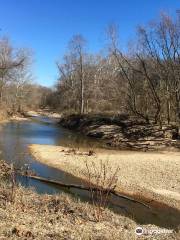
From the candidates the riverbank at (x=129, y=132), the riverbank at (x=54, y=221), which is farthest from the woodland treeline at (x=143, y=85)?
the riverbank at (x=54, y=221)

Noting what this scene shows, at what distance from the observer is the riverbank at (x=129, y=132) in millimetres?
32156

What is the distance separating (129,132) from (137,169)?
57.1 ft

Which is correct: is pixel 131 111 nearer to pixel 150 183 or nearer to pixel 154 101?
pixel 154 101

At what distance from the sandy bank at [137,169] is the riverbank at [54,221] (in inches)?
179

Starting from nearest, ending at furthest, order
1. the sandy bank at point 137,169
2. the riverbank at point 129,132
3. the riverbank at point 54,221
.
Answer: the riverbank at point 54,221 < the sandy bank at point 137,169 < the riverbank at point 129,132

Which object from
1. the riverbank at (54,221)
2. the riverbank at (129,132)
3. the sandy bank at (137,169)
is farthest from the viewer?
the riverbank at (129,132)

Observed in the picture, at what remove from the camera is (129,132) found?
123ft

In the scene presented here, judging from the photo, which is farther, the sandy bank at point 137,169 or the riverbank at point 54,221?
the sandy bank at point 137,169

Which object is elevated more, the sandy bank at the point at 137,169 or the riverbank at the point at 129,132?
the riverbank at the point at 129,132

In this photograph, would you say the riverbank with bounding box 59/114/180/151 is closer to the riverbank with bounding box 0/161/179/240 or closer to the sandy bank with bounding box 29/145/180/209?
the sandy bank with bounding box 29/145/180/209

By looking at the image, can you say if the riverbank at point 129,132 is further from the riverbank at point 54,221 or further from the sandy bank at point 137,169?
the riverbank at point 54,221

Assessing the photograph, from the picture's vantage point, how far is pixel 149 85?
3981cm

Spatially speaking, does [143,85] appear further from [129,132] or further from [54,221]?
[54,221]

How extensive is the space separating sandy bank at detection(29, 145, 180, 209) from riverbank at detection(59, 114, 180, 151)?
5904 mm
